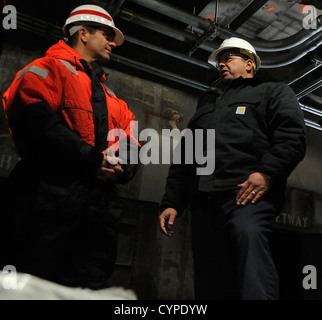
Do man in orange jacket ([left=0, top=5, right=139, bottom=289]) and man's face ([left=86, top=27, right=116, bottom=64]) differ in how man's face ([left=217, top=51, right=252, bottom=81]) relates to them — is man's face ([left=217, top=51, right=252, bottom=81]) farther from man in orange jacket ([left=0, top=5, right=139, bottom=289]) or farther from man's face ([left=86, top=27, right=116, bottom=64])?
man in orange jacket ([left=0, top=5, right=139, bottom=289])

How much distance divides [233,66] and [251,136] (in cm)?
70

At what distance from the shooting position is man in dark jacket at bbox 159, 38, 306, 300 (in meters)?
1.61

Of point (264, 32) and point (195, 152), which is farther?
point (264, 32)

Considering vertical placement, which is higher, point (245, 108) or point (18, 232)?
point (245, 108)

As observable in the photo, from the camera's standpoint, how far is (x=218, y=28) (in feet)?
11.0

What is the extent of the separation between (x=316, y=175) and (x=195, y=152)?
149 inches

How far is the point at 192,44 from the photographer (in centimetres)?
372

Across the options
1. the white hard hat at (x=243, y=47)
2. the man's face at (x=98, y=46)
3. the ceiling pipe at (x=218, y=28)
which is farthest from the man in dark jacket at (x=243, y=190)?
the ceiling pipe at (x=218, y=28)

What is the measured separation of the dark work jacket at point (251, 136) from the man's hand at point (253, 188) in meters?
0.04

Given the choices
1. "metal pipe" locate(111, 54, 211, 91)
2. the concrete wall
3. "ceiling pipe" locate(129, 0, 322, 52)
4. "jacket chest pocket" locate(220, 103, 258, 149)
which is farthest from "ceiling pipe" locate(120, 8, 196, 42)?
"jacket chest pocket" locate(220, 103, 258, 149)
